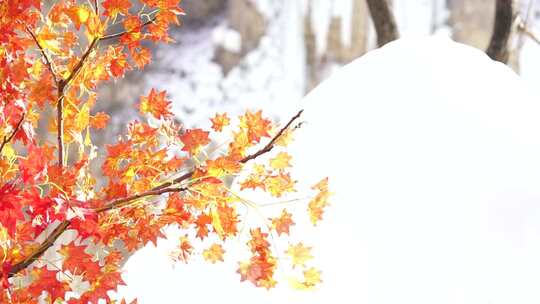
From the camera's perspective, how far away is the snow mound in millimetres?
1055

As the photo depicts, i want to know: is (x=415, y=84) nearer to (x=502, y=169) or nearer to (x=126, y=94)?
(x=502, y=169)

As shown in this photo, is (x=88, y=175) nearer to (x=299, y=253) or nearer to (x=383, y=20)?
(x=299, y=253)

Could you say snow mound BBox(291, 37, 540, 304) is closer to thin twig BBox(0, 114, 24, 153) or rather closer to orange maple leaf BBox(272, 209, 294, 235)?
orange maple leaf BBox(272, 209, 294, 235)

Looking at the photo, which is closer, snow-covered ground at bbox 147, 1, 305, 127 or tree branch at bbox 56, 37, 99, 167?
tree branch at bbox 56, 37, 99, 167

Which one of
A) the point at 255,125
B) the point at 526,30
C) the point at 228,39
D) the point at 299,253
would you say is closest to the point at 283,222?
the point at 299,253

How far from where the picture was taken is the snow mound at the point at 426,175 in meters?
1.05

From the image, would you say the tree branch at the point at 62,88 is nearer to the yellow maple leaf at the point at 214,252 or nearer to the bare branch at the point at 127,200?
the bare branch at the point at 127,200

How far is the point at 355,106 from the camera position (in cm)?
128

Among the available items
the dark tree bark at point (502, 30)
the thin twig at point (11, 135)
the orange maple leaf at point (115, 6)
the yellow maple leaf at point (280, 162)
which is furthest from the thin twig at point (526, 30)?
the thin twig at point (11, 135)

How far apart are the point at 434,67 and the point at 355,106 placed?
15 cm

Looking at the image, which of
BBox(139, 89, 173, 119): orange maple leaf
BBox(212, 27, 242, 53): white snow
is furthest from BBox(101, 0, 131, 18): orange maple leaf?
BBox(212, 27, 242, 53): white snow

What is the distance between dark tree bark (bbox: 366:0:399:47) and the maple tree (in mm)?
1012

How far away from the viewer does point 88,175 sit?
97 centimetres

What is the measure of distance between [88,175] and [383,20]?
114 centimetres
